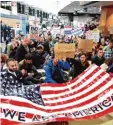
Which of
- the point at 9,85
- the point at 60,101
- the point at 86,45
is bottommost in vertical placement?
the point at 60,101

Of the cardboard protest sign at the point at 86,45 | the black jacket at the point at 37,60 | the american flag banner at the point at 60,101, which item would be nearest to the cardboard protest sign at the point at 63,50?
the american flag banner at the point at 60,101

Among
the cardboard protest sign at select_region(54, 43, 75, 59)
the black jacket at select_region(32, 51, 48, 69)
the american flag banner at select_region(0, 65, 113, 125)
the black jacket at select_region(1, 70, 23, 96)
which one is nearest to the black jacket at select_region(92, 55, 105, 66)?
the cardboard protest sign at select_region(54, 43, 75, 59)

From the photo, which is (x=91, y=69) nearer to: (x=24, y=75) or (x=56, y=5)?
(x=24, y=75)

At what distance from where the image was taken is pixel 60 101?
4484 mm

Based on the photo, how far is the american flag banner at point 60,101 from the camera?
3.95 meters

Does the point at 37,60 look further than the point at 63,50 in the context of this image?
Yes

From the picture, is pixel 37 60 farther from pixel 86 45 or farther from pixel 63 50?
pixel 63 50

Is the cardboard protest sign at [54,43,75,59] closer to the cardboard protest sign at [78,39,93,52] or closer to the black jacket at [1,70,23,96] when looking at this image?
the cardboard protest sign at [78,39,93,52]

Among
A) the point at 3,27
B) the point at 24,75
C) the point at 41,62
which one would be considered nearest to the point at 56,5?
the point at 3,27

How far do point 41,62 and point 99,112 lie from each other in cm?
475

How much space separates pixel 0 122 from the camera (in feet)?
12.4

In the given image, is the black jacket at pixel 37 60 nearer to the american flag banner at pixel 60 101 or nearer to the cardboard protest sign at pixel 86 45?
the cardboard protest sign at pixel 86 45

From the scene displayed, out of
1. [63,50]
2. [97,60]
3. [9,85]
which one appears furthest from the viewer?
[97,60]

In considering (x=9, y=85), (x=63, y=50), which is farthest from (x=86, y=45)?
(x=9, y=85)
